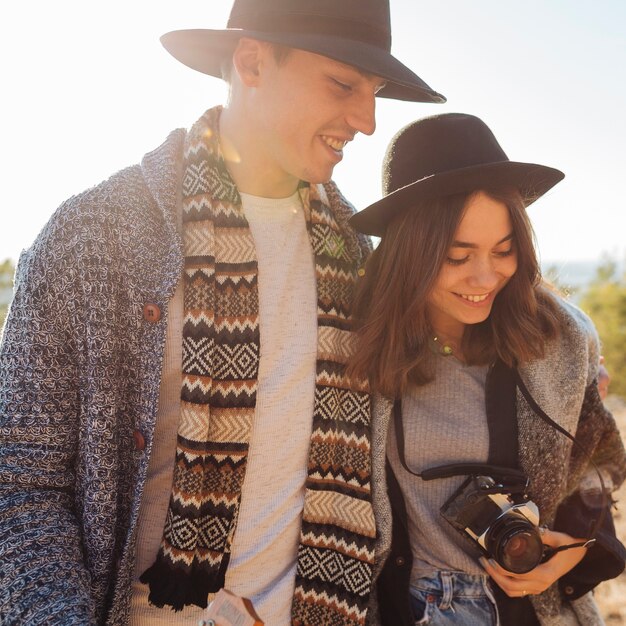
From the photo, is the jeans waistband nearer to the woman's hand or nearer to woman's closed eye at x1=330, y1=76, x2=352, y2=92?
the woman's hand

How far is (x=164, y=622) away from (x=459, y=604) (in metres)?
0.90

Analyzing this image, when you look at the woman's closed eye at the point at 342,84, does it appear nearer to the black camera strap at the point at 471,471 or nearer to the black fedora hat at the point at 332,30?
the black fedora hat at the point at 332,30

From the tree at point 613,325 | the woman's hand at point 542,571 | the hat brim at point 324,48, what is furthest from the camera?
the tree at point 613,325

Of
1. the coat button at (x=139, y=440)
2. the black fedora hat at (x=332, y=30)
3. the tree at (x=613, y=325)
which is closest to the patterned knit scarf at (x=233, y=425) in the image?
the coat button at (x=139, y=440)

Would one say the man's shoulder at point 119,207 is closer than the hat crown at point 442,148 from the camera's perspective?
Yes

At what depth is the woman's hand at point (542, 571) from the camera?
1758 millimetres

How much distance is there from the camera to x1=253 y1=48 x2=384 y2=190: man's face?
72.3 inches

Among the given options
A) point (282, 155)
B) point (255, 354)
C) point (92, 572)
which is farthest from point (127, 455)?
point (282, 155)

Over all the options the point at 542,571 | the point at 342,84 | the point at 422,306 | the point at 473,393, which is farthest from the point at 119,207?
the point at 542,571

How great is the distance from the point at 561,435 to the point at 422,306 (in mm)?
629

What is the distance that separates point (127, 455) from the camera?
162cm

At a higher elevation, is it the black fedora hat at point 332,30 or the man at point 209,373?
the black fedora hat at point 332,30

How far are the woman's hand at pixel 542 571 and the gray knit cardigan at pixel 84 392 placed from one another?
1.09 metres

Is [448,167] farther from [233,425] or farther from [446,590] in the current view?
[446,590]
